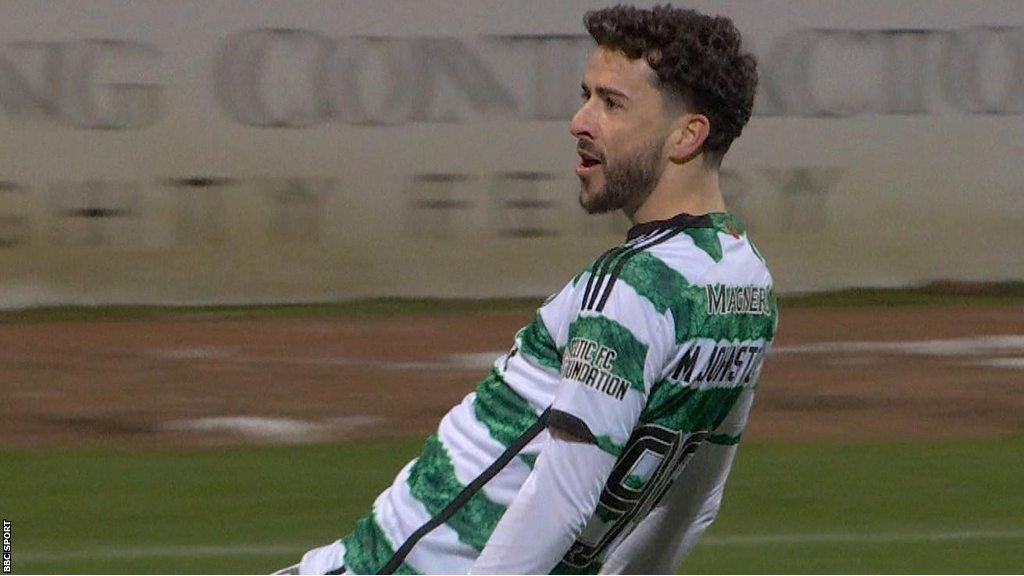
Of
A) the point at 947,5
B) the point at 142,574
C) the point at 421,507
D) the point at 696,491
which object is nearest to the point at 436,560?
the point at 421,507

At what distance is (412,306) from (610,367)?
10072 mm

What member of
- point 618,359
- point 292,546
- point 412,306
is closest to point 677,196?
point 618,359

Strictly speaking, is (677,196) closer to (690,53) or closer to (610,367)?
(690,53)

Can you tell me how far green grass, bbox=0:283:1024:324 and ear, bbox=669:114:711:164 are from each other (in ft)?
31.8

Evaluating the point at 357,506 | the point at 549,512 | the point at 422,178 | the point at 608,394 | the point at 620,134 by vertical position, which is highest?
the point at 620,134

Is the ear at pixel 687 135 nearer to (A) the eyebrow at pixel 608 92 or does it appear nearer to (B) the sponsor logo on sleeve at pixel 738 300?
(A) the eyebrow at pixel 608 92

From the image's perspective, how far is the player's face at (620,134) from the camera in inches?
98.7

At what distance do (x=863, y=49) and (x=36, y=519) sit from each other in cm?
737

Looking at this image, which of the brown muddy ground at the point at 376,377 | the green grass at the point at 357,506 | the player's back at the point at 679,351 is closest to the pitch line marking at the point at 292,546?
the green grass at the point at 357,506

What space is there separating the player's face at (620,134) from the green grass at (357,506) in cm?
380

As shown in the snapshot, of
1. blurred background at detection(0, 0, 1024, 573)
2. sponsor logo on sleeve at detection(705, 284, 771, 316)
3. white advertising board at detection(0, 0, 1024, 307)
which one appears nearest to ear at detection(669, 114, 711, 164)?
sponsor logo on sleeve at detection(705, 284, 771, 316)

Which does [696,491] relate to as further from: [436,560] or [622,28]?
[622,28]

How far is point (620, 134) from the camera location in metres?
2.51

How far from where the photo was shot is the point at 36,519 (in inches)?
279
